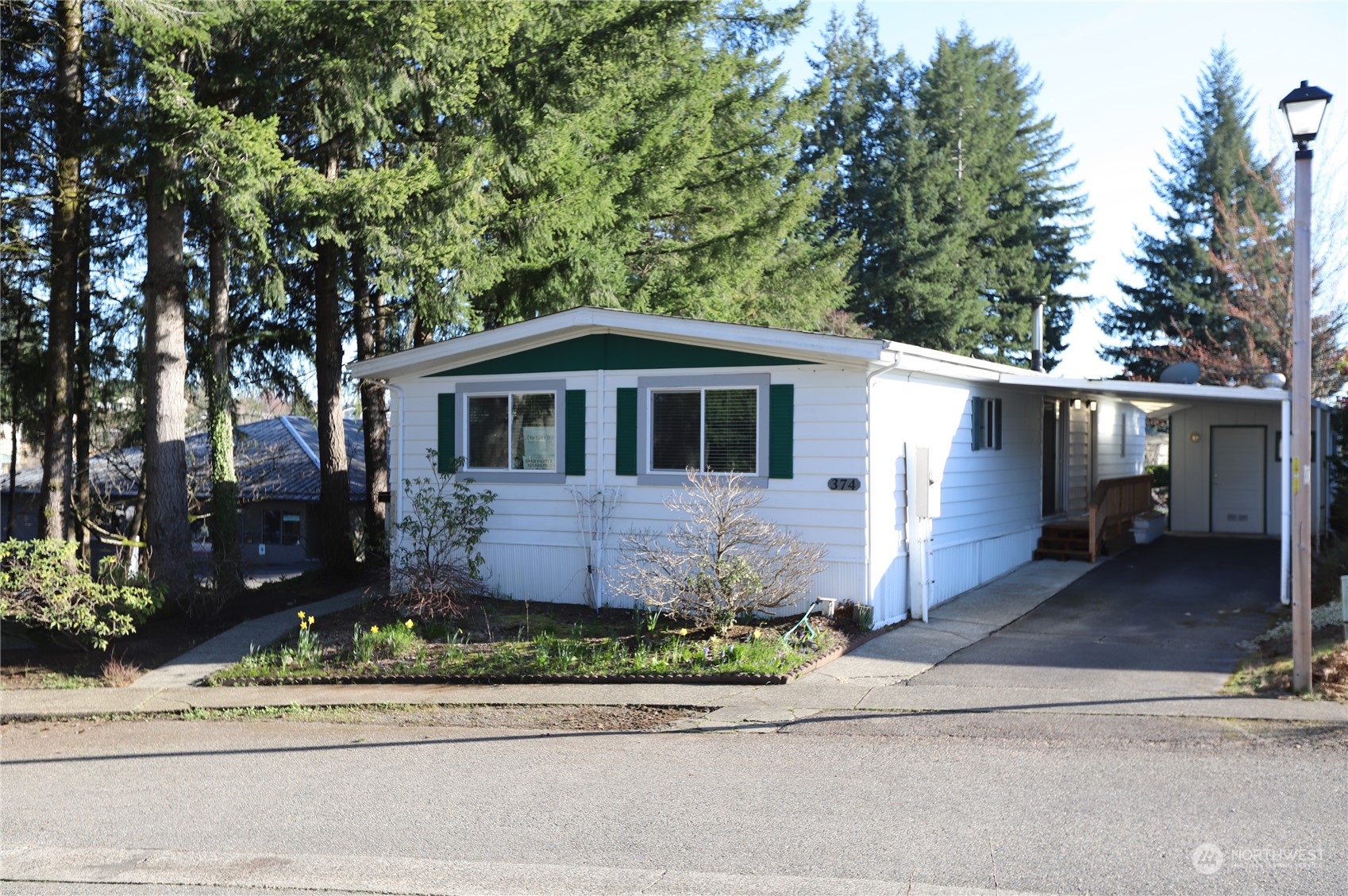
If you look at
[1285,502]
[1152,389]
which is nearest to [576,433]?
[1152,389]

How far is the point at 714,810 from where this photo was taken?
6.52 m

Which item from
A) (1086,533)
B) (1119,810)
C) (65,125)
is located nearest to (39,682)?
(65,125)

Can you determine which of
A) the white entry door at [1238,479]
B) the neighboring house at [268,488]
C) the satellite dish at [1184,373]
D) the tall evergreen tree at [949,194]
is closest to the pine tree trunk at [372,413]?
the neighboring house at [268,488]

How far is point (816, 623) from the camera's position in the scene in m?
11.6

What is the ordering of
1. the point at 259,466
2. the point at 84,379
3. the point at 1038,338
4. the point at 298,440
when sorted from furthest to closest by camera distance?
the point at 298,440 → the point at 259,466 → the point at 1038,338 → the point at 84,379

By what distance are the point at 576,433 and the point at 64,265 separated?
28.4ft

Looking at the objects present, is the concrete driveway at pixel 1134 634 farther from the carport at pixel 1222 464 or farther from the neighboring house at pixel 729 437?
the carport at pixel 1222 464

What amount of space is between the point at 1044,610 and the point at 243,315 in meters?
14.4

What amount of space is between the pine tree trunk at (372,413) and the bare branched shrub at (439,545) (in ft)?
15.4

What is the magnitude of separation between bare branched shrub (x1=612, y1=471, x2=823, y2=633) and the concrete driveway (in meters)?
1.84

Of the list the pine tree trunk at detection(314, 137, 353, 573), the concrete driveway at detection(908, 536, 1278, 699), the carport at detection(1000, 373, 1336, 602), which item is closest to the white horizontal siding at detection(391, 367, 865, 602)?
the concrete driveway at detection(908, 536, 1278, 699)

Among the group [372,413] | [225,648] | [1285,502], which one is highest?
[372,413]

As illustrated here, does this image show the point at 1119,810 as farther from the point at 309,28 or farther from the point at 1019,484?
the point at 309,28

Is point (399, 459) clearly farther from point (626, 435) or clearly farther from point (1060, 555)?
point (1060, 555)
